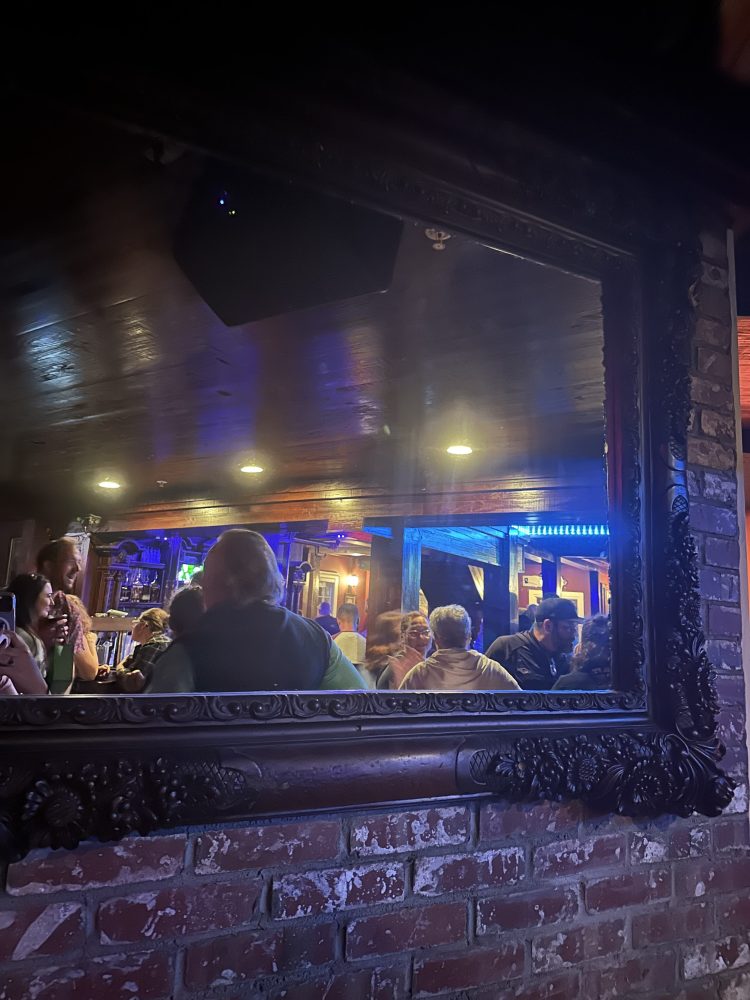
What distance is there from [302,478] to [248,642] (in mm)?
264

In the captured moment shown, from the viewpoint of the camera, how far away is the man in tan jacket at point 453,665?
1.15m

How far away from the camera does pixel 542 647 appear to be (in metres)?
1.25

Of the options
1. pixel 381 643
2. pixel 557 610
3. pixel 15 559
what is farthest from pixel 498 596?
pixel 15 559

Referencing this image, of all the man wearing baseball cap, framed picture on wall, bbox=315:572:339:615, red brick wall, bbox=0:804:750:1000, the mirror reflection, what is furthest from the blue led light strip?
red brick wall, bbox=0:804:750:1000

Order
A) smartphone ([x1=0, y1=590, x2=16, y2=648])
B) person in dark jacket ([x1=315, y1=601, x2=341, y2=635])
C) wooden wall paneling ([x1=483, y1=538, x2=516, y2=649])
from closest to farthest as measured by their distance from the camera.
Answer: smartphone ([x1=0, y1=590, x2=16, y2=648]), person in dark jacket ([x1=315, y1=601, x2=341, y2=635]), wooden wall paneling ([x1=483, y1=538, x2=516, y2=649])

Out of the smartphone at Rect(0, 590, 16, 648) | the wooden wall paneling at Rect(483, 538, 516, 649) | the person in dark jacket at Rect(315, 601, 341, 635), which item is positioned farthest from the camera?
the wooden wall paneling at Rect(483, 538, 516, 649)

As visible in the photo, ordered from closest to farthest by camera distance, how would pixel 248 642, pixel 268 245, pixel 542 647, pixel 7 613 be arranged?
pixel 7 613, pixel 248 642, pixel 268 245, pixel 542 647

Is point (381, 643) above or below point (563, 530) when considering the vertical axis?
below

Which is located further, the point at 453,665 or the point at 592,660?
the point at 592,660

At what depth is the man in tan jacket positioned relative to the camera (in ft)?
3.77

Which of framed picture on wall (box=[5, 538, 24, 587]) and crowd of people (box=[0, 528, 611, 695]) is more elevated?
framed picture on wall (box=[5, 538, 24, 587])

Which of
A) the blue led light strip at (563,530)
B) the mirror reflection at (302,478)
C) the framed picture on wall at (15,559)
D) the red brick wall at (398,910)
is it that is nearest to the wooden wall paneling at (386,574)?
the mirror reflection at (302,478)

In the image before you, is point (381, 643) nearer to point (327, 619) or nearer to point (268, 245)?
point (327, 619)

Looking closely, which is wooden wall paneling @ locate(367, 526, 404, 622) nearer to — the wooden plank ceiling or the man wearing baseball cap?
the wooden plank ceiling
